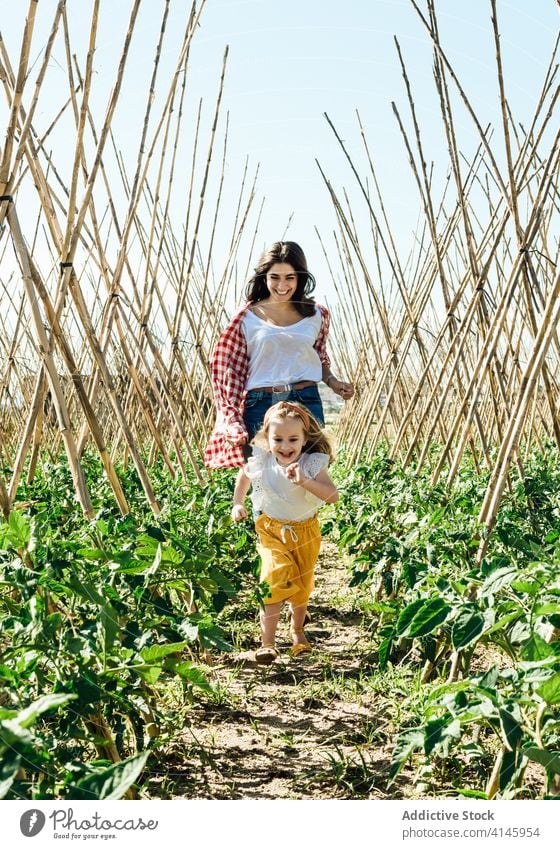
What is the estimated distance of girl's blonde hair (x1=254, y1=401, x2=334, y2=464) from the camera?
256 centimetres

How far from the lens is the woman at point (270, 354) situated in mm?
2768

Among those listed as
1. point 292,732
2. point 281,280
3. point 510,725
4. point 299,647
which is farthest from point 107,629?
point 281,280

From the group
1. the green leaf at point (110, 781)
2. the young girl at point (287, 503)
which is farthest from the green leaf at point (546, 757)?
the young girl at point (287, 503)

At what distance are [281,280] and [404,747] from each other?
6.06 feet

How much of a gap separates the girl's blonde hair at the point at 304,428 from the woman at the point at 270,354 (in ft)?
0.31

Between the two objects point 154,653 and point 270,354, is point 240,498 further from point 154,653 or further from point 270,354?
point 154,653

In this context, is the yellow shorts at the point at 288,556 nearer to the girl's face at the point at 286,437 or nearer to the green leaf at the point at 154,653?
the girl's face at the point at 286,437

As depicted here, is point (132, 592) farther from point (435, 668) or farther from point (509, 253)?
point (509, 253)

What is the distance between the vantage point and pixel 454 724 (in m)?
1.15

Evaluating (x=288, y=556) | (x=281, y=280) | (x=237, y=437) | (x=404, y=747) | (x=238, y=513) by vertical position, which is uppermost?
(x=281, y=280)

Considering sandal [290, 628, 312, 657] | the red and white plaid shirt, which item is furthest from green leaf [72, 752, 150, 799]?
the red and white plaid shirt

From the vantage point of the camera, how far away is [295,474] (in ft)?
8.28

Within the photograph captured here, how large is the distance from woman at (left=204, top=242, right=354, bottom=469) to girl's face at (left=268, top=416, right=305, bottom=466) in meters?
0.18
